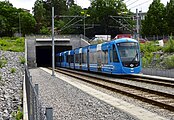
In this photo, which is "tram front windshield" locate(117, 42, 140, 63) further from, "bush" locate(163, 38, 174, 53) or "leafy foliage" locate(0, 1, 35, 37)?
"leafy foliage" locate(0, 1, 35, 37)

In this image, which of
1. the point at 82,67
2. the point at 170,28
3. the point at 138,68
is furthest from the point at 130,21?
the point at 138,68

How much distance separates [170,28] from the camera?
82.4m

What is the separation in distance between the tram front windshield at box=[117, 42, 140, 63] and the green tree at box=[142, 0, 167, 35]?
5480 cm

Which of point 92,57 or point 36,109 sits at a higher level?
point 92,57

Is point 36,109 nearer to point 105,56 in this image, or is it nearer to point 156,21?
point 105,56

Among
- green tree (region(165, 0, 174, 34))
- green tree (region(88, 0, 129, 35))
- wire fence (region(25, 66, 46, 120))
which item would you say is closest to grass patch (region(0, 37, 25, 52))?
green tree (region(165, 0, 174, 34))

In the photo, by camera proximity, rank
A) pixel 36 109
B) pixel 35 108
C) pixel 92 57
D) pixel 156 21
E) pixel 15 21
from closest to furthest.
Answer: pixel 36 109 → pixel 35 108 → pixel 92 57 → pixel 156 21 → pixel 15 21

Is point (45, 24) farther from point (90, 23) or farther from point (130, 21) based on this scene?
point (130, 21)

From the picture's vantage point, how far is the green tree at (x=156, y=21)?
83.6 meters

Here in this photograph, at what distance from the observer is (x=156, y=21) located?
84562mm

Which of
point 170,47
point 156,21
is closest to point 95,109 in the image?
point 170,47

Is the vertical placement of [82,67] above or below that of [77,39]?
below

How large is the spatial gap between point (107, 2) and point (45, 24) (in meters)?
34.2

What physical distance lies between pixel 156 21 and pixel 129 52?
56.9 meters
